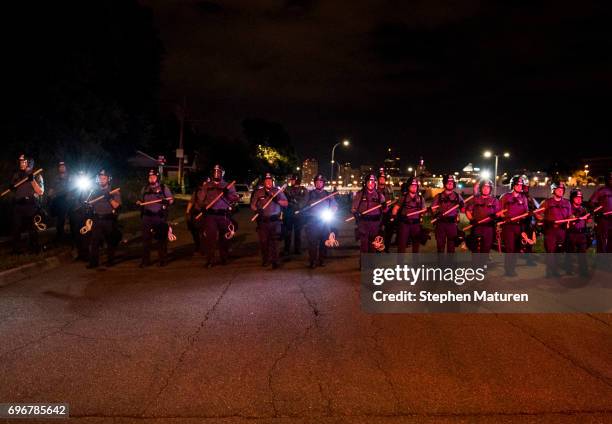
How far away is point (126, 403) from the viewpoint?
4.53 meters

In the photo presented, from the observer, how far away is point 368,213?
1052 cm

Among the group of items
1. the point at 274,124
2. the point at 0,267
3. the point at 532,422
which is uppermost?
the point at 274,124

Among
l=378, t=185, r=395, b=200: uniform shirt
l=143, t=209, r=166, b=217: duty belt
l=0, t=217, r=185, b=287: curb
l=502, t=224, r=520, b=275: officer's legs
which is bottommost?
l=0, t=217, r=185, b=287: curb

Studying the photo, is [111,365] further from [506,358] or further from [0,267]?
[0,267]

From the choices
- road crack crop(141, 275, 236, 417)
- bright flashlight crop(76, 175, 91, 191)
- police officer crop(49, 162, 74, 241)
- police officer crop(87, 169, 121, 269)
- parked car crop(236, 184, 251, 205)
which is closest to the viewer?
road crack crop(141, 275, 236, 417)

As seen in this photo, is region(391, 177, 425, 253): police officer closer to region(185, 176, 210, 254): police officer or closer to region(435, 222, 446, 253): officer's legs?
region(435, 222, 446, 253): officer's legs

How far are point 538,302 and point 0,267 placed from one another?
904 cm

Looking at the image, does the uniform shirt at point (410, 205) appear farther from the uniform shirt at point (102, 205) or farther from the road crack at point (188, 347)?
the uniform shirt at point (102, 205)

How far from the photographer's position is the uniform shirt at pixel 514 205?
1059 centimetres

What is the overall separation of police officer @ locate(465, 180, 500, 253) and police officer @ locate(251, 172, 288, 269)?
145 inches

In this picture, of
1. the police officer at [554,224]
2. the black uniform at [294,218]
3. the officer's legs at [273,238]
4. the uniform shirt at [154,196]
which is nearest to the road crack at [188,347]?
the officer's legs at [273,238]

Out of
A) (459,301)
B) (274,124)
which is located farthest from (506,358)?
(274,124)

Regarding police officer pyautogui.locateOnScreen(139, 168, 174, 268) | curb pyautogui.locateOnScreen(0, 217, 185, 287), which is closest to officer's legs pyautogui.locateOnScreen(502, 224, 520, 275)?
police officer pyautogui.locateOnScreen(139, 168, 174, 268)

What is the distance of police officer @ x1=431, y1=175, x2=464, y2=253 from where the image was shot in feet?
35.0
